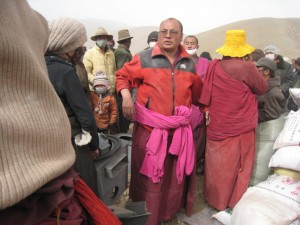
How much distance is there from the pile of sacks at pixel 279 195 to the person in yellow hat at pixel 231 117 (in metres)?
0.33

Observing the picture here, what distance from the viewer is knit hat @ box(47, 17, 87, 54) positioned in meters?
1.86

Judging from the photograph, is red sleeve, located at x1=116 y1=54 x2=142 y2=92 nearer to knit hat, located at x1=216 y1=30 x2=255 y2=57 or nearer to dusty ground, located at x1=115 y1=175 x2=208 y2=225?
knit hat, located at x1=216 y1=30 x2=255 y2=57

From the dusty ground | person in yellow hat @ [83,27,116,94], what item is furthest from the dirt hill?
the dusty ground

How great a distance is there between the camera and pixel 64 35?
1.87m

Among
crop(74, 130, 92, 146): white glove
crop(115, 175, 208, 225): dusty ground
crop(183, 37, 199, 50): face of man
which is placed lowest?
crop(115, 175, 208, 225): dusty ground

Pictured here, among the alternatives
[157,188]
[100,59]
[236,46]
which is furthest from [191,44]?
[157,188]

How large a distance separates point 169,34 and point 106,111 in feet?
5.71

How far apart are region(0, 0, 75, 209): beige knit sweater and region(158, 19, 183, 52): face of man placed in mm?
1762

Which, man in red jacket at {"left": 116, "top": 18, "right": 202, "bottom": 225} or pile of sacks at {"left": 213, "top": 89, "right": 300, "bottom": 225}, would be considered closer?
pile of sacks at {"left": 213, "top": 89, "right": 300, "bottom": 225}

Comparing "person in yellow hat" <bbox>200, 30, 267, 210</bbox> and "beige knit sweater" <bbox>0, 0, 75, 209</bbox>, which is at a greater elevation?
"beige knit sweater" <bbox>0, 0, 75, 209</bbox>

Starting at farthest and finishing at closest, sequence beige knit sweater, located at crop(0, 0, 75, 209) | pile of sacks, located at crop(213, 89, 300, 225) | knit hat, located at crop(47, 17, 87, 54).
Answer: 1. pile of sacks, located at crop(213, 89, 300, 225)
2. knit hat, located at crop(47, 17, 87, 54)
3. beige knit sweater, located at crop(0, 0, 75, 209)

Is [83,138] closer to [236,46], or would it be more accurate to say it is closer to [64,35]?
[64,35]

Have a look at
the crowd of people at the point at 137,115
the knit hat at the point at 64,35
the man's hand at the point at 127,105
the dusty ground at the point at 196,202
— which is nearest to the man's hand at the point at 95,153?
the crowd of people at the point at 137,115

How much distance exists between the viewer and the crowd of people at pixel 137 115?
0.81m
